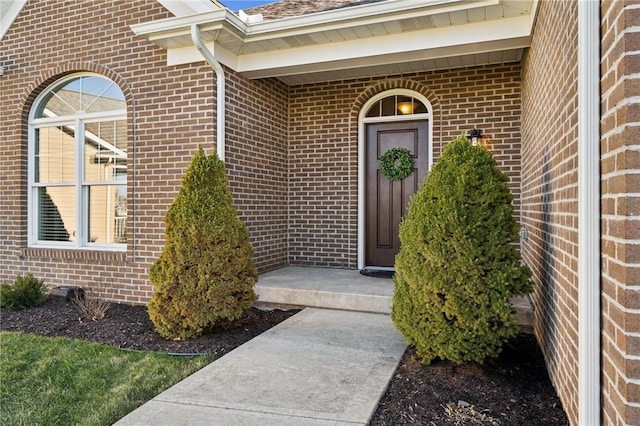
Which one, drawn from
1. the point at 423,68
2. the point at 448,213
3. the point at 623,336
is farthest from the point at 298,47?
the point at 623,336

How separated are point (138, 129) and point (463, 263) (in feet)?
14.0

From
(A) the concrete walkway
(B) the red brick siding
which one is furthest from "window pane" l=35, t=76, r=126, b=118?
(B) the red brick siding

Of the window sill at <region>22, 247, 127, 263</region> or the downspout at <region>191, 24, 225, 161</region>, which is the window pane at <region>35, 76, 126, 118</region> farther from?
the window sill at <region>22, 247, 127, 263</region>

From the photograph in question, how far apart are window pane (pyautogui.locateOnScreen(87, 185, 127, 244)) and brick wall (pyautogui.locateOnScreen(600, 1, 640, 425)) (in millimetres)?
5309

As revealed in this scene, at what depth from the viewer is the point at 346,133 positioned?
621 cm

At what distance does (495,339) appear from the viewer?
115 inches

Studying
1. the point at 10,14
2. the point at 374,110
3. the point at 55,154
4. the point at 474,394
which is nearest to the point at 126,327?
the point at 55,154

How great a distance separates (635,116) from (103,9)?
19.8 ft

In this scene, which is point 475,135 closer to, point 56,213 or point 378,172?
point 378,172

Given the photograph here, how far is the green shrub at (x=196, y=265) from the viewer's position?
4098mm

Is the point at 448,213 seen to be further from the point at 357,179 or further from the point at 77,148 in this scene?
the point at 77,148

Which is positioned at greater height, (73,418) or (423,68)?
(423,68)

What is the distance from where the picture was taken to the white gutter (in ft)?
6.18

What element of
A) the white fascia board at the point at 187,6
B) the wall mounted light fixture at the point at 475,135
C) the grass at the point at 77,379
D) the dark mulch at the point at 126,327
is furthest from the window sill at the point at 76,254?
the wall mounted light fixture at the point at 475,135
